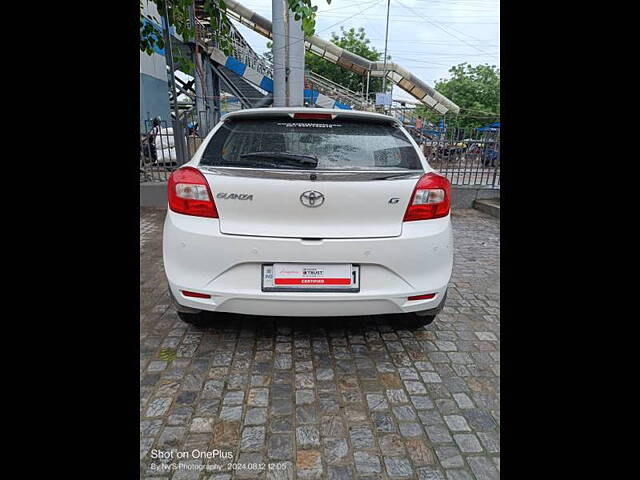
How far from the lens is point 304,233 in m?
2.09

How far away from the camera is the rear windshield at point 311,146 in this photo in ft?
7.41

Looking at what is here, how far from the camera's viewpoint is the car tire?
2633 millimetres

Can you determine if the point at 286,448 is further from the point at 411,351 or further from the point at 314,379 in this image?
the point at 411,351

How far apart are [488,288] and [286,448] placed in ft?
9.16

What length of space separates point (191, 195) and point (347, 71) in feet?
103

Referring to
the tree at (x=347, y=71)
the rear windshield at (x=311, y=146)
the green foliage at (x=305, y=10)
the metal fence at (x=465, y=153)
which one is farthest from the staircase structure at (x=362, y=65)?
the rear windshield at (x=311, y=146)

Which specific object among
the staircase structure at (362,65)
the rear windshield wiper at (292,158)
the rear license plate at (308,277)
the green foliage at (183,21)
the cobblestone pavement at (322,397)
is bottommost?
the cobblestone pavement at (322,397)

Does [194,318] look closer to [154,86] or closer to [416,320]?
[416,320]

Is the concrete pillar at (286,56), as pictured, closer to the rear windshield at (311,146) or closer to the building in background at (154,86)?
the rear windshield at (311,146)

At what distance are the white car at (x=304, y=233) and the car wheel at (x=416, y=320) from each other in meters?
0.39

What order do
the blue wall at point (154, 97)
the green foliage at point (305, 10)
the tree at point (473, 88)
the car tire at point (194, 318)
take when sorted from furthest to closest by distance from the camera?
1. the tree at point (473, 88)
2. the blue wall at point (154, 97)
3. the green foliage at point (305, 10)
4. the car tire at point (194, 318)

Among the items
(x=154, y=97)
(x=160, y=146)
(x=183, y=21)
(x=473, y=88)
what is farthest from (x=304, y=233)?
(x=473, y=88)

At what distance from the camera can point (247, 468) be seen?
1.62 m
